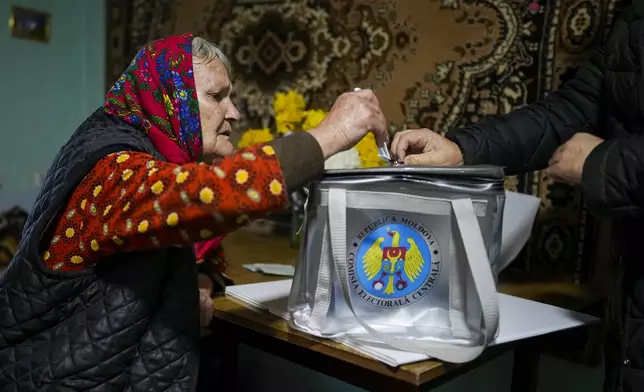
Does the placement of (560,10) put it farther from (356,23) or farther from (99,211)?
(99,211)

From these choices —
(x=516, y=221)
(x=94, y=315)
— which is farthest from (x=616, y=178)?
(x=94, y=315)

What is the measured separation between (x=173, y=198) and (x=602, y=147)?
61 cm

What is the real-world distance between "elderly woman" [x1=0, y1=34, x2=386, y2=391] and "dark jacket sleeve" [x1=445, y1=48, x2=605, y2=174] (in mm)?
291

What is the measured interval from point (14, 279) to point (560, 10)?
4.15 ft

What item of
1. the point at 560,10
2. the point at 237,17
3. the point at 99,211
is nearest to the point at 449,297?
the point at 99,211

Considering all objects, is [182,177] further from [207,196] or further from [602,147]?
[602,147]

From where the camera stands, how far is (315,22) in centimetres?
180

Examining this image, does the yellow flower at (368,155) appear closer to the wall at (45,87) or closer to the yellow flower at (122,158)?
the yellow flower at (122,158)

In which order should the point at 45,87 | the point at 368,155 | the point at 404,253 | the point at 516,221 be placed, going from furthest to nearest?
the point at 45,87
the point at 368,155
the point at 516,221
the point at 404,253

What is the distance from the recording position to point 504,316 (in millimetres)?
1021

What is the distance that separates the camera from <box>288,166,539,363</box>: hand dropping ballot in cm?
83

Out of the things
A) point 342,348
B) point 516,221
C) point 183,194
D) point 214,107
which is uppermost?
point 214,107

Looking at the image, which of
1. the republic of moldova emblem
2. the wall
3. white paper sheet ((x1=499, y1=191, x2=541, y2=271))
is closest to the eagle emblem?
the republic of moldova emblem

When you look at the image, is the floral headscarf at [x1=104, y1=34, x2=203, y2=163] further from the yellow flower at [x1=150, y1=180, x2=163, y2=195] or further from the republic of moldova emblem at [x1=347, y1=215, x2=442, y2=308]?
the republic of moldova emblem at [x1=347, y1=215, x2=442, y2=308]
